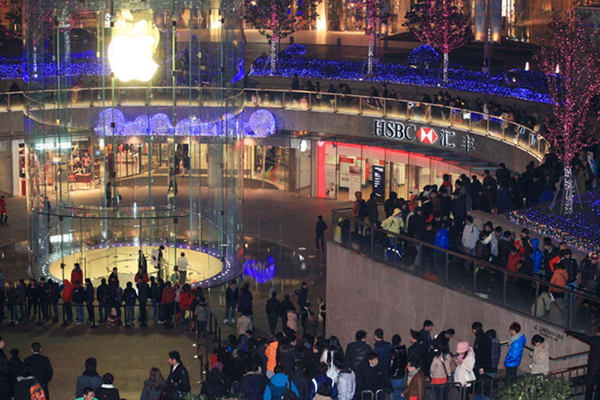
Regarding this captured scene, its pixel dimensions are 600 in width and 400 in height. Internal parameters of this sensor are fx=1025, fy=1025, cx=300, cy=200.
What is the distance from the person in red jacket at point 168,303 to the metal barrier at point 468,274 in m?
3.73

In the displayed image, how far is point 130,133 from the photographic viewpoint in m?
25.7

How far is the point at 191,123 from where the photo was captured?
2592 cm

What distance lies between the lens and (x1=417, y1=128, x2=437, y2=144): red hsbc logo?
33250 mm

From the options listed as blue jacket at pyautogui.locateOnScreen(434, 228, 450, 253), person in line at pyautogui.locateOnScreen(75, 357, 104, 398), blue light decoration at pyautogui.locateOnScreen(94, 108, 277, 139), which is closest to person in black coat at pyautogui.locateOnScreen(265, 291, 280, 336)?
blue jacket at pyautogui.locateOnScreen(434, 228, 450, 253)

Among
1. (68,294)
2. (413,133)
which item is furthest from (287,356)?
(413,133)

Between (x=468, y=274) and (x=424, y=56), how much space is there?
25728mm

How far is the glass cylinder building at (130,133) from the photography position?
25516 millimetres

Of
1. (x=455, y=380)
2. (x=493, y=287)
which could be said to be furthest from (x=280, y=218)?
(x=455, y=380)

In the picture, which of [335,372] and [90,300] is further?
[90,300]

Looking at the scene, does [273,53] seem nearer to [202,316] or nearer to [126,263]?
[126,263]

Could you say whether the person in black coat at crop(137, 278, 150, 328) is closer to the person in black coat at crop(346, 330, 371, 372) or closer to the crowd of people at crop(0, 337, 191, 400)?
the crowd of people at crop(0, 337, 191, 400)

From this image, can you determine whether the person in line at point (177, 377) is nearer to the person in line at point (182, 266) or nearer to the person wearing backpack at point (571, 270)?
the person wearing backpack at point (571, 270)

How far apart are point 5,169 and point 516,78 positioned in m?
18.9

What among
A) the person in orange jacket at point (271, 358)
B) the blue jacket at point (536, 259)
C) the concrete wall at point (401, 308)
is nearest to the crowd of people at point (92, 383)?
the person in orange jacket at point (271, 358)
